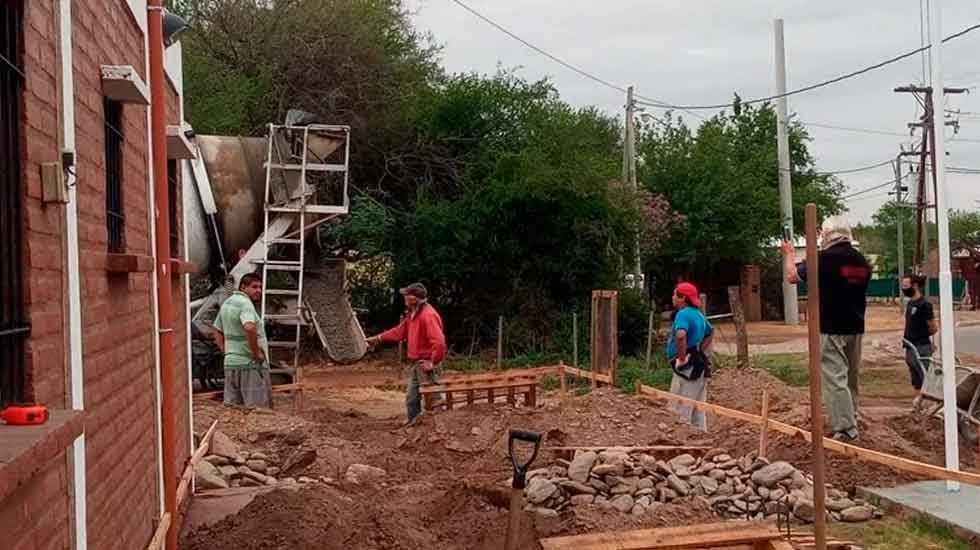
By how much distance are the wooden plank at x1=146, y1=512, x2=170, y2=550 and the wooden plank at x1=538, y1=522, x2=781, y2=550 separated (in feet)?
6.63

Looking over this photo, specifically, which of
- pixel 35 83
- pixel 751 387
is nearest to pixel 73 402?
pixel 35 83

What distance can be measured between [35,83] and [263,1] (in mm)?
23488

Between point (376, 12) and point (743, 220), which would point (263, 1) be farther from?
point (743, 220)

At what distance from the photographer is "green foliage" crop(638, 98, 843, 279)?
34.8m

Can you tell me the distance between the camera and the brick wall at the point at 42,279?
3.18 metres

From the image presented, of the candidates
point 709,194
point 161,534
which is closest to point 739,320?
point 161,534

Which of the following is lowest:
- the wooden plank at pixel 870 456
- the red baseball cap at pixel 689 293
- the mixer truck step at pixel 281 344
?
the wooden plank at pixel 870 456

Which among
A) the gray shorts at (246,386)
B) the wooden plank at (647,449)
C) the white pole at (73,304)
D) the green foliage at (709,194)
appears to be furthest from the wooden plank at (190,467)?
the green foliage at (709,194)

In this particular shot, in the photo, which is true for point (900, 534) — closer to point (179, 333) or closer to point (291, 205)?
point (179, 333)

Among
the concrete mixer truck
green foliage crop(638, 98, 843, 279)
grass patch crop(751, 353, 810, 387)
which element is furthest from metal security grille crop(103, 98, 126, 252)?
green foliage crop(638, 98, 843, 279)

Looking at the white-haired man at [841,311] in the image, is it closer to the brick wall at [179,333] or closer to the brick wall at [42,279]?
the brick wall at [179,333]

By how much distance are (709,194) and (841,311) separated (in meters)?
26.0

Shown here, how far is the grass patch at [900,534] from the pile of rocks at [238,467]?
4.34 metres

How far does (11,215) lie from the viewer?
314 cm
